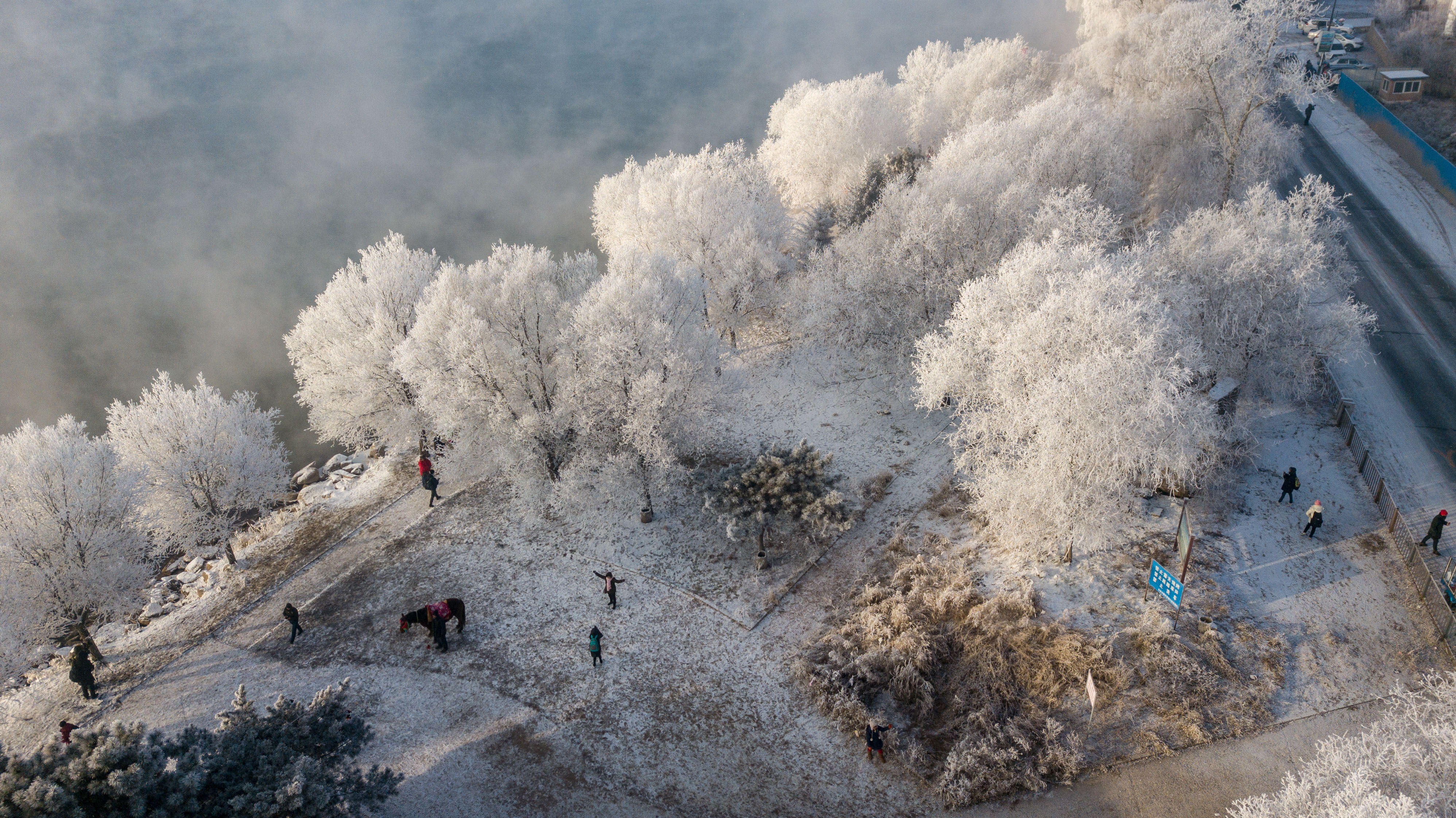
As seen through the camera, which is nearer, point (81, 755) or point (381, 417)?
point (81, 755)

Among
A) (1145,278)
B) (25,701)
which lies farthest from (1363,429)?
(25,701)

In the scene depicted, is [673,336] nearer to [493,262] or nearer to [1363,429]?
[493,262]

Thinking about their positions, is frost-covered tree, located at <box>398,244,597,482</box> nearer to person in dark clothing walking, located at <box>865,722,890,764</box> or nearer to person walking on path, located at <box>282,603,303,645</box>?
person walking on path, located at <box>282,603,303,645</box>

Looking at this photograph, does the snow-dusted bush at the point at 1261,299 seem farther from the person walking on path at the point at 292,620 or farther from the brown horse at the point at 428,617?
the person walking on path at the point at 292,620

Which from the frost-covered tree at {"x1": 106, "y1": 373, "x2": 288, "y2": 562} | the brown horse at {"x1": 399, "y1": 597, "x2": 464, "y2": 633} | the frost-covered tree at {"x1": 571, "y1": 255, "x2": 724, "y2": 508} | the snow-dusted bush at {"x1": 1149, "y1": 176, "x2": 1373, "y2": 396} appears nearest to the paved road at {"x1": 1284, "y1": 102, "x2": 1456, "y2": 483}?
the snow-dusted bush at {"x1": 1149, "y1": 176, "x2": 1373, "y2": 396}

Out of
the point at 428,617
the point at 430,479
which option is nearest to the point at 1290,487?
the point at 428,617

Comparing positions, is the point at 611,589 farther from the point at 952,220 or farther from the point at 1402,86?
the point at 1402,86

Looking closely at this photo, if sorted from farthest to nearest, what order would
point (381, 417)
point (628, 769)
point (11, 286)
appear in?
point (11, 286) < point (381, 417) < point (628, 769)
